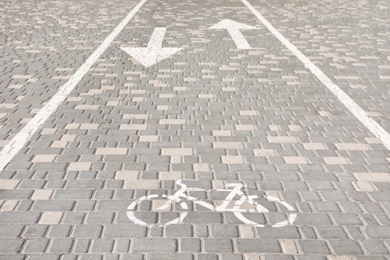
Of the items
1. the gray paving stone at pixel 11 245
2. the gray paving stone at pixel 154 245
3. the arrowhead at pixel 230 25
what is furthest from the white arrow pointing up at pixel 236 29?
the gray paving stone at pixel 11 245

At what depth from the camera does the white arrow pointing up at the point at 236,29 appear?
933cm

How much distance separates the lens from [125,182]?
431 centimetres

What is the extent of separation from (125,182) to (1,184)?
44.9 inches

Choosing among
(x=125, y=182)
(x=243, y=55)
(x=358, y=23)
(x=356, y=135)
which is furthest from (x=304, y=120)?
(x=358, y=23)

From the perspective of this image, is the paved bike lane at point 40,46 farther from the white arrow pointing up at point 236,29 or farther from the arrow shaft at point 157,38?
the white arrow pointing up at point 236,29

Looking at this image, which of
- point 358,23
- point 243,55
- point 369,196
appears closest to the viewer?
point 369,196

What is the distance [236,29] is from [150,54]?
2.89 m

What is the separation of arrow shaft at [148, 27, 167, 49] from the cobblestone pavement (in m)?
0.12

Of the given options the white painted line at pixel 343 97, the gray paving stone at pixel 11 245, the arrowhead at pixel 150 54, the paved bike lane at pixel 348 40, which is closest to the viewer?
the gray paving stone at pixel 11 245

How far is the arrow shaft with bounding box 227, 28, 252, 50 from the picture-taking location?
9.23 meters

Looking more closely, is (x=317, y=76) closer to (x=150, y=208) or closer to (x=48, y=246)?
(x=150, y=208)

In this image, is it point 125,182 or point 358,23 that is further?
point 358,23

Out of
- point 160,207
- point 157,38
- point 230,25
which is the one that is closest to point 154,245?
point 160,207

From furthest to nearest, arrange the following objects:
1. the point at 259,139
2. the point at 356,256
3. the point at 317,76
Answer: the point at 317,76 < the point at 259,139 < the point at 356,256
